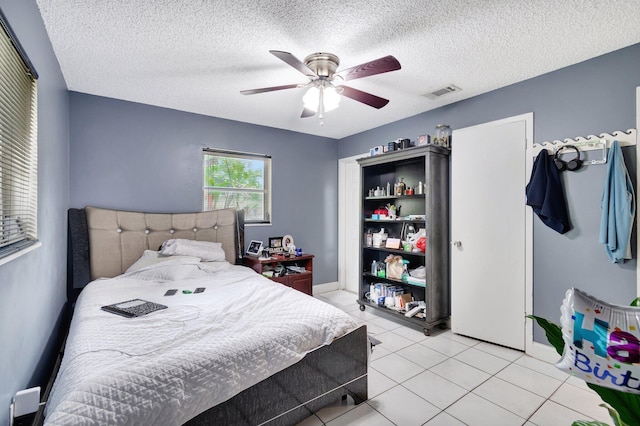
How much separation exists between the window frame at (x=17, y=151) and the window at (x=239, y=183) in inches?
81.6

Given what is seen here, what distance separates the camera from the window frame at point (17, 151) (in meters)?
1.25

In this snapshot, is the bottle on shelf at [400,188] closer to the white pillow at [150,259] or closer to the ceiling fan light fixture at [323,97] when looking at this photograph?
the ceiling fan light fixture at [323,97]

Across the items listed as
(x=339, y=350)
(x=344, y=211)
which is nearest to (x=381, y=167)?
(x=344, y=211)

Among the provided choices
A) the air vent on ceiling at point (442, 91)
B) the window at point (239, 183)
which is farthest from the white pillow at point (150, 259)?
the air vent on ceiling at point (442, 91)

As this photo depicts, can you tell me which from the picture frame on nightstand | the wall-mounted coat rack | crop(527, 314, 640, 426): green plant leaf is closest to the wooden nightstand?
the picture frame on nightstand

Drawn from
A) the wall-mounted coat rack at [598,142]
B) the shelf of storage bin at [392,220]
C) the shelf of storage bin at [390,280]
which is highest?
the wall-mounted coat rack at [598,142]

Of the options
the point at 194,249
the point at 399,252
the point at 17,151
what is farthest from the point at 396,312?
the point at 17,151

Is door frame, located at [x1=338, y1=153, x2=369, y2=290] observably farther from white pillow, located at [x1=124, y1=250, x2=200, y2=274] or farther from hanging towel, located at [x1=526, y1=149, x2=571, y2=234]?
hanging towel, located at [x1=526, y1=149, x2=571, y2=234]

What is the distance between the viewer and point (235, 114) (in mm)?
3666

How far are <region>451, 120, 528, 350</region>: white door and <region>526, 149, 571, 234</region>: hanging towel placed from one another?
0.56 feet

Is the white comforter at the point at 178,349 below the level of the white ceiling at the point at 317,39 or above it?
below

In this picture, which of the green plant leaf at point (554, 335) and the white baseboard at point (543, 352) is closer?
the green plant leaf at point (554, 335)

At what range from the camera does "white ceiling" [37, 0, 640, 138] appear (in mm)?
1776

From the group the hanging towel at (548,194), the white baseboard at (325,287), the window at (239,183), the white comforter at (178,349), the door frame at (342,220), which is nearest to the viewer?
the white comforter at (178,349)
